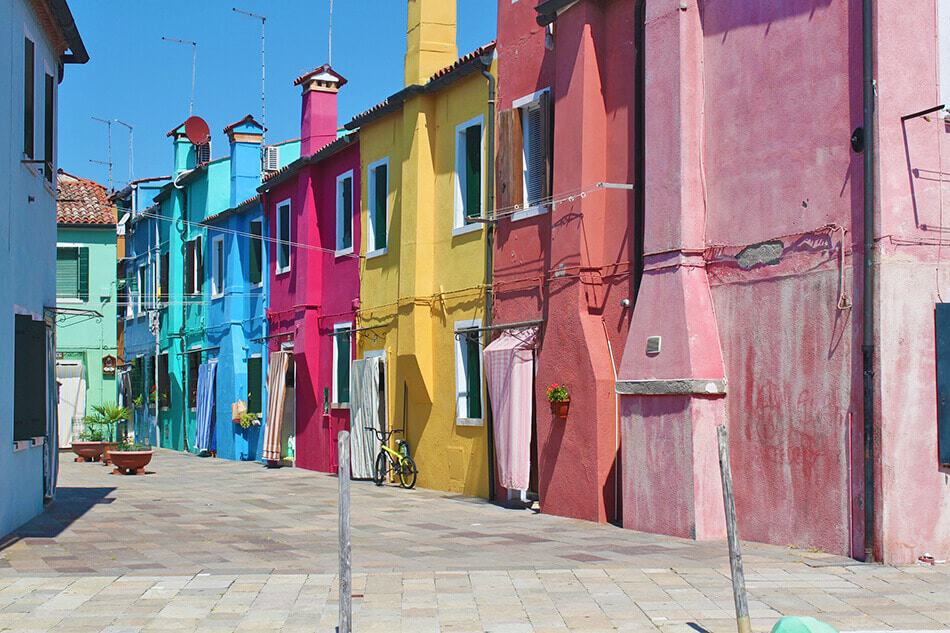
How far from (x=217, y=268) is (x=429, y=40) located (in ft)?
46.0

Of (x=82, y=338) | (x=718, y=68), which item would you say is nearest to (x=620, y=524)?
(x=718, y=68)

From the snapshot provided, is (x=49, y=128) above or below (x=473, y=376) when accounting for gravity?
above

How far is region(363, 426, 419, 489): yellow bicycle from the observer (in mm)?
21812

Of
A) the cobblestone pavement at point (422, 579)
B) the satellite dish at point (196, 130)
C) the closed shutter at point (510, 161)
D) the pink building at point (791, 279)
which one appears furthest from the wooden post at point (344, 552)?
the satellite dish at point (196, 130)

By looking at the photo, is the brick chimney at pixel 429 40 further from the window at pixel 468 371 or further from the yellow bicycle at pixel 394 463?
the yellow bicycle at pixel 394 463

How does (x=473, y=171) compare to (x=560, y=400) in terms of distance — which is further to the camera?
(x=473, y=171)

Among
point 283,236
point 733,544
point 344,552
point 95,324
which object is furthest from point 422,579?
point 95,324

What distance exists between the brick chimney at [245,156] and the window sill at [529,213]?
1694 cm

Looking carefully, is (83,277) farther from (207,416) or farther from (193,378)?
(207,416)

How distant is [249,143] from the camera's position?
33938 mm

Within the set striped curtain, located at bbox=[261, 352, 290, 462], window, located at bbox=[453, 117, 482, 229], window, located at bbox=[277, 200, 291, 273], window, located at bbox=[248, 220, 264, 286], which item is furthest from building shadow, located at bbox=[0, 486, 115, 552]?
window, located at bbox=[248, 220, 264, 286]

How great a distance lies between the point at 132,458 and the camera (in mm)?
26156

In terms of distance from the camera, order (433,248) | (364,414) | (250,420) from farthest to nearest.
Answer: (250,420)
(364,414)
(433,248)

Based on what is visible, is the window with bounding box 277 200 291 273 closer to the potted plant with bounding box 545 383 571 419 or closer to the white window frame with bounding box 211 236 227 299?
the white window frame with bounding box 211 236 227 299
